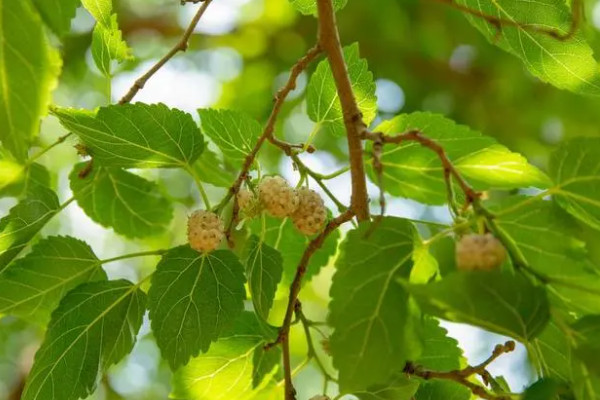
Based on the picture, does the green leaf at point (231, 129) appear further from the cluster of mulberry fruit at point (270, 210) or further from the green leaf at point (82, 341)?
the green leaf at point (82, 341)

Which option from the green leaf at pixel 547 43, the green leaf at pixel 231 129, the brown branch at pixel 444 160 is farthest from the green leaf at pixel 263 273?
the green leaf at pixel 547 43

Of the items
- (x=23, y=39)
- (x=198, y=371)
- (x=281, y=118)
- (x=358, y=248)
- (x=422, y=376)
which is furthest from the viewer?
(x=281, y=118)

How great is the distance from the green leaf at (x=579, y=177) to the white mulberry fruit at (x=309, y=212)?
255mm

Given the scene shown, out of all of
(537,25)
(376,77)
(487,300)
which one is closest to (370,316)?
(487,300)

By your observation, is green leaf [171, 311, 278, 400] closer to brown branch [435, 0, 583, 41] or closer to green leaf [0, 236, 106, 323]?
green leaf [0, 236, 106, 323]

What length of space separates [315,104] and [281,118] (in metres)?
1.51

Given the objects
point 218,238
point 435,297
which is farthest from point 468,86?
point 435,297

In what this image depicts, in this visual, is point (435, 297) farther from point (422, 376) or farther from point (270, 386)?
point (270, 386)

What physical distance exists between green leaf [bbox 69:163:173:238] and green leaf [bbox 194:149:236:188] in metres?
0.11

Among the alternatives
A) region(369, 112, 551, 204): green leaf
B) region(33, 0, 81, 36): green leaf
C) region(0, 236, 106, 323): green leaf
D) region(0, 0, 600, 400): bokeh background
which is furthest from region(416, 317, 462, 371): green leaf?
region(0, 0, 600, 400): bokeh background

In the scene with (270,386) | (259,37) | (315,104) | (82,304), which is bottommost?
(259,37)

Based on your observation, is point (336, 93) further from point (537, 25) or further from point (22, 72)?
point (22, 72)

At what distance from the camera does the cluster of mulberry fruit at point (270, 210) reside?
88 cm

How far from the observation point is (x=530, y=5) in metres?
0.94
